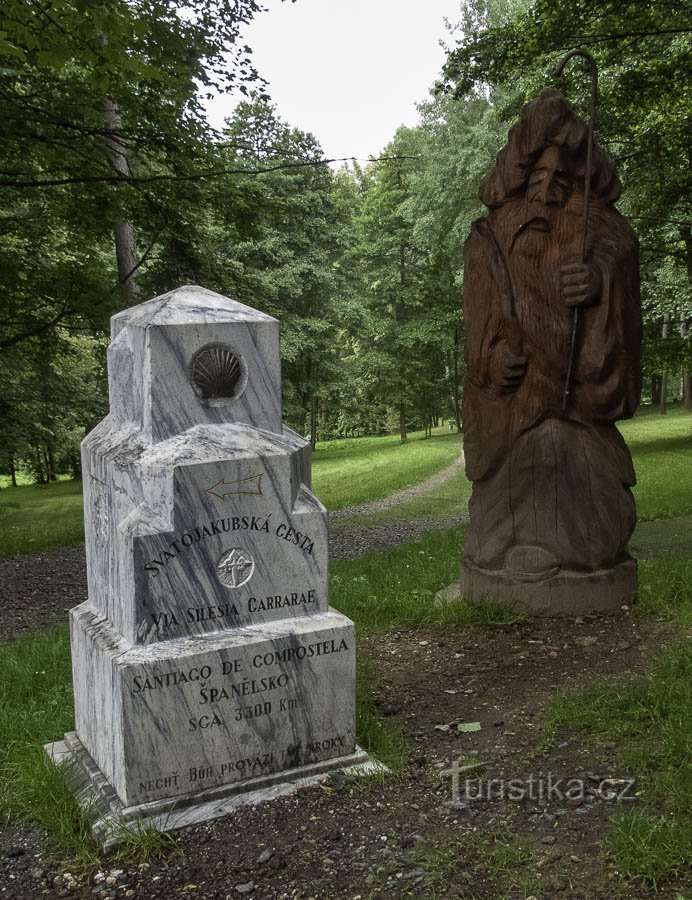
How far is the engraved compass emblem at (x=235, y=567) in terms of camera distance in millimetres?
3861

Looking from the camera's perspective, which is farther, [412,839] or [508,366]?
[508,366]

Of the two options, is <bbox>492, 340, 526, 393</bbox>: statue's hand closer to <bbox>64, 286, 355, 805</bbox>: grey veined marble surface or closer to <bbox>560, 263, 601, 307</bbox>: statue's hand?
<bbox>560, 263, 601, 307</bbox>: statue's hand

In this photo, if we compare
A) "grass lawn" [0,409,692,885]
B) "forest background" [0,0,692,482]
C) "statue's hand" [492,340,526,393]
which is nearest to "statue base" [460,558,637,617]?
"grass lawn" [0,409,692,885]

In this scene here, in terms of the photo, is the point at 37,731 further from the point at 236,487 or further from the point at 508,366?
the point at 508,366

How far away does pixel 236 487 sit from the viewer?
386 centimetres

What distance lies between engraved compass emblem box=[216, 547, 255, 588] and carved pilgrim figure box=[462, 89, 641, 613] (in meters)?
2.90

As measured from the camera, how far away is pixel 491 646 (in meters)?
5.70

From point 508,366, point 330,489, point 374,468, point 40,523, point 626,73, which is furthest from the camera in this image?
point 374,468

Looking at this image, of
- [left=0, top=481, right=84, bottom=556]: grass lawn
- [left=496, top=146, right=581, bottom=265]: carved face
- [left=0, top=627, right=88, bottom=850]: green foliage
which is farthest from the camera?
[left=0, top=481, right=84, bottom=556]: grass lawn

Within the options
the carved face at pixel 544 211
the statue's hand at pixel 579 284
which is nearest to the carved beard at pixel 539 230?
the carved face at pixel 544 211

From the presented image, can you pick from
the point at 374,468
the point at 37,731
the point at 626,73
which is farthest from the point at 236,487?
the point at 374,468

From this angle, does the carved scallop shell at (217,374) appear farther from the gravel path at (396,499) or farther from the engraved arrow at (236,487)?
the gravel path at (396,499)

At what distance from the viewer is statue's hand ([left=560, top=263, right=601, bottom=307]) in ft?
19.3

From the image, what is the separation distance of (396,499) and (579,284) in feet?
36.4
